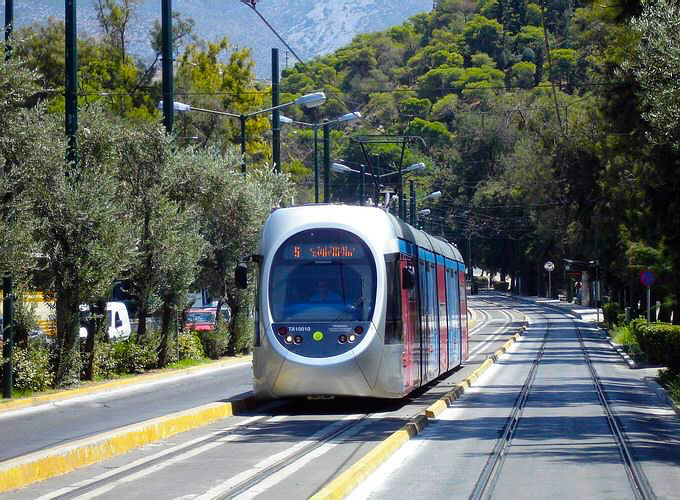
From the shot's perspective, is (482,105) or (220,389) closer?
(220,389)

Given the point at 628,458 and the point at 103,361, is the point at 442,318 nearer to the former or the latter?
the point at 103,361

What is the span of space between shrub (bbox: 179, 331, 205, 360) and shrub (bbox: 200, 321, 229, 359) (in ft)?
3.03

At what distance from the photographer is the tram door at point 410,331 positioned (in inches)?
765

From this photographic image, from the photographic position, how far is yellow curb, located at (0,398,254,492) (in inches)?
452

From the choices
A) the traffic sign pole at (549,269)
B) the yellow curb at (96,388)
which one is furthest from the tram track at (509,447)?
the traffic sign pole at (549,269)

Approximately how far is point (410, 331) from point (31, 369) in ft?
25.4

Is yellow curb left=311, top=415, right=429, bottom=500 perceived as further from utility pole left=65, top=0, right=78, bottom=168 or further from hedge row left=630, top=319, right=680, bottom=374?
hedge row left=630, top=319, right=680, bottom=374

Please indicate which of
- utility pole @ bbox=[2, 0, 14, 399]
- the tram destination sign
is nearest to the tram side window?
utility pole @ bbox=[2, 0, 14, 399]

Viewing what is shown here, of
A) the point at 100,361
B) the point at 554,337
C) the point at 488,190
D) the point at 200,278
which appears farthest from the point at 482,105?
the point at 100,361

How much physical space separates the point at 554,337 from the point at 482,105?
282 ft

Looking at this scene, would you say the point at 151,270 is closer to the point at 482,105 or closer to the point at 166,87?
the point at 166,87

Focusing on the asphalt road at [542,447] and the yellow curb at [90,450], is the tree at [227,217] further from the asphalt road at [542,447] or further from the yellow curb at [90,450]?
the yellow curb at [90,450]

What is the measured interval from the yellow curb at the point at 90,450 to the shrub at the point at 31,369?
630cm

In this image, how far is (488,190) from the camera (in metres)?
101
